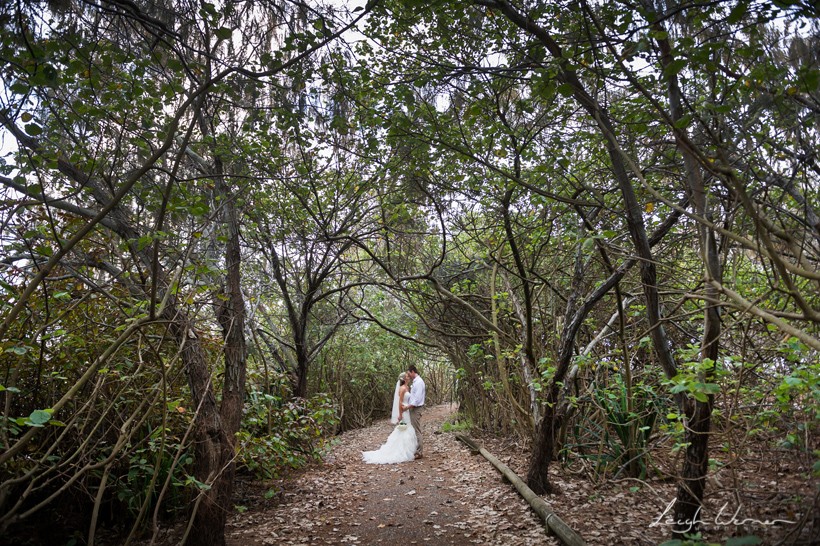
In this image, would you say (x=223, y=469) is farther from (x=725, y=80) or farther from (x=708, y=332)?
(x=725, y=80)

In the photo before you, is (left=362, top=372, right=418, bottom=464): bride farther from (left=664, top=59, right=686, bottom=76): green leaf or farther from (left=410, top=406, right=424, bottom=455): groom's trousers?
(left=664, top=59, right=686, bottom=76): green leaf

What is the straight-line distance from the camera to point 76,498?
14.6ft

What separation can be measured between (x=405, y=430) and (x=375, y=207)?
4189 mm

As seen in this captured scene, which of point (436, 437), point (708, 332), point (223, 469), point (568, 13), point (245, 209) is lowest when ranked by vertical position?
point (436, 437)

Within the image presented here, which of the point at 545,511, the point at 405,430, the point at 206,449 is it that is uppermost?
the point at 206,449

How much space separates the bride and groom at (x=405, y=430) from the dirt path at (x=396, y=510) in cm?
46

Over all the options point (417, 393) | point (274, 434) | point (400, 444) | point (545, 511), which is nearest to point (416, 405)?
point (417, 393)

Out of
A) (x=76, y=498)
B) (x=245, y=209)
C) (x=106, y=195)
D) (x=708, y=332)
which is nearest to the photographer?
(x=708, y=332)

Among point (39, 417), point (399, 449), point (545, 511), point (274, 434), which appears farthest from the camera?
point (399, 449)

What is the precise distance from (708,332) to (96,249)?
493cm

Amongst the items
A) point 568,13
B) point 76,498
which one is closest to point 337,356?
point 76,498

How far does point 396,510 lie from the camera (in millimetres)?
5562

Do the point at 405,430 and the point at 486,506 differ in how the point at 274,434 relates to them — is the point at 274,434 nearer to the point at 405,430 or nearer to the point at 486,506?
the point at 486,506

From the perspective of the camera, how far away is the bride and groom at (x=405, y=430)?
339 inches
